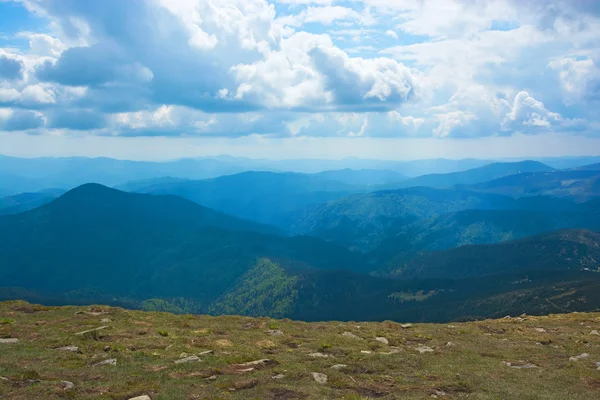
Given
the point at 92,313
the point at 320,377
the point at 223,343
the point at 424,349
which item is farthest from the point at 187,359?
the point at 92,313

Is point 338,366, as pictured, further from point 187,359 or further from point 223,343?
point 187,359

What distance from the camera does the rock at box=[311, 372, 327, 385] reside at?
28.6m

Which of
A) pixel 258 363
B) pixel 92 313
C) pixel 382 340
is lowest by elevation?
pixel 382 340

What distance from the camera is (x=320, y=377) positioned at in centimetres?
2944

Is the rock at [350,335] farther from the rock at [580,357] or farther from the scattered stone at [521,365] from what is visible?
the rock at [580,357]

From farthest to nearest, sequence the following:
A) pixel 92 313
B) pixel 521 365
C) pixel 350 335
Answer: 1. pixel 92 313
2. pixel 350 335
3. pixel 521 365

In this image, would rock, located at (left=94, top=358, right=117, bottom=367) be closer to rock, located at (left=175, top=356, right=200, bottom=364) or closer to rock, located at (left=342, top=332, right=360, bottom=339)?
rock, located at (left=175, top=356, right=200, bottom=364)

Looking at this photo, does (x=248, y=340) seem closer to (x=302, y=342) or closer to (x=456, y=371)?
(x=302, y=342)

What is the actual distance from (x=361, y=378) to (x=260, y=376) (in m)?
7.17

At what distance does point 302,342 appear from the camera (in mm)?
42219

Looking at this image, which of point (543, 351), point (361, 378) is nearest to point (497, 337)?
point (543, 351)

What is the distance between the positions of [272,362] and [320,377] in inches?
208

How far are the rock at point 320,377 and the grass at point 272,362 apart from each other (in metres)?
0.54

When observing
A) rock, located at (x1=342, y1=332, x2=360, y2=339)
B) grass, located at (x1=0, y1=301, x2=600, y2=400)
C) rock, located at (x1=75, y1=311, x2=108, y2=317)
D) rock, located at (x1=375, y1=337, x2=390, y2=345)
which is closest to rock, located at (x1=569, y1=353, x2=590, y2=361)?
grass, located at (x1=0, y1=301, x2=600, y2=400)
